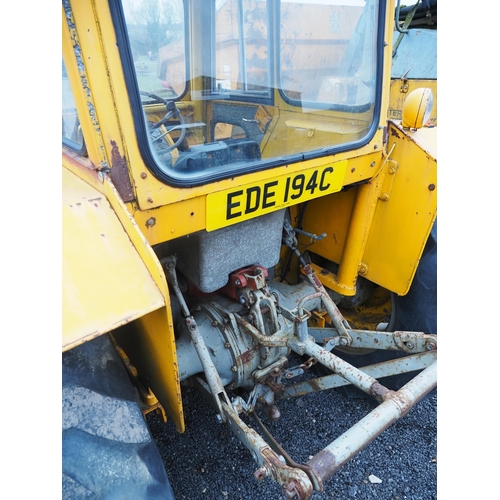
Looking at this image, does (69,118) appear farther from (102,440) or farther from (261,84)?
(102,440)

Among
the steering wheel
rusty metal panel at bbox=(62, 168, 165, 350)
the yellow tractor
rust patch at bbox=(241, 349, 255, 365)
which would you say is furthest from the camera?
rust patch at bbox=(241, 349, 255, 365)

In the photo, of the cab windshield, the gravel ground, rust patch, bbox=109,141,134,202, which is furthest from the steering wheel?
the gravel ground

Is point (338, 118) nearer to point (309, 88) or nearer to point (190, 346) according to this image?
point (309, 88)

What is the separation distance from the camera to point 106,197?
1.12 metres

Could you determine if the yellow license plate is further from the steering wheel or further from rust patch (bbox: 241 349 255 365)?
rust patch (bbox: 241 349 255 365)

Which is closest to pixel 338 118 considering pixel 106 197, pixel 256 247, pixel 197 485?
pixel 256 247

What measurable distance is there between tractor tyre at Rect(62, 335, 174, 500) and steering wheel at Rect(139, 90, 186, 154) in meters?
0.66

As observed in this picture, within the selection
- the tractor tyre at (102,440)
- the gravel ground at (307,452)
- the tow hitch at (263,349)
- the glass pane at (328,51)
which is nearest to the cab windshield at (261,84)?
the glass pane at (328,51)

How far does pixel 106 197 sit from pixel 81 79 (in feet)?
0.99

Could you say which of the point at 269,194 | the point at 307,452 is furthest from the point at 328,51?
the point at 307,452

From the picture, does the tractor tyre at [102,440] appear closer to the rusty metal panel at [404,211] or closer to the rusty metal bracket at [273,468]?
the rusty metal bracket at [273,468]

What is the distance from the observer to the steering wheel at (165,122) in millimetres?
1234

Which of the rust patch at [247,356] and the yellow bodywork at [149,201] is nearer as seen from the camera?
the yellow bodywork at [149,201]

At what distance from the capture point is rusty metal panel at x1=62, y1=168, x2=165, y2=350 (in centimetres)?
91
